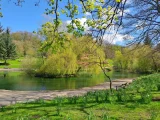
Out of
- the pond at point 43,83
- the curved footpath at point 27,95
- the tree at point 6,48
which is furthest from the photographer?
the tree at point 6,48

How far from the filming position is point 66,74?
45344 millimetres

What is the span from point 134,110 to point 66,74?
37.0 meters

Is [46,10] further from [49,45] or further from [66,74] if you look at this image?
[66,74]

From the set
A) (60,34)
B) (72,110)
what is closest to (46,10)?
(60,34)

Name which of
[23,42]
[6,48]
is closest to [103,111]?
[6,48]

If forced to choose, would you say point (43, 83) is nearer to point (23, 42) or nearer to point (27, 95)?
point (27, 95)

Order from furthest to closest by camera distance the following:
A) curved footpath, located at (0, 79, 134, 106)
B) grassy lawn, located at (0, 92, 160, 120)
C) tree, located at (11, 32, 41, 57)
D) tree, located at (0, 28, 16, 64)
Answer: tree, located at (11, 32, 41, 57) → tree, located at (0, 28, 16, 64) → curved footpath, located at (0, 79, 134, 106) → grassy lawn, located at (0, 92, 160, 120)

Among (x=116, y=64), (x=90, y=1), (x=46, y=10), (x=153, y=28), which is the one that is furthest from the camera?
(x=116, y=64)

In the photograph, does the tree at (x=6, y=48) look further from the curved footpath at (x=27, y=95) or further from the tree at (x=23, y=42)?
the curved footpath at (x=27, y=95)

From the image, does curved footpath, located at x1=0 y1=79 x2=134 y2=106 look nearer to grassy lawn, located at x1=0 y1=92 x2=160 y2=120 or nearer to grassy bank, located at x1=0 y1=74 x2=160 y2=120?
grassy bank, located at x1=0 y1=74 x2=160 y2=120

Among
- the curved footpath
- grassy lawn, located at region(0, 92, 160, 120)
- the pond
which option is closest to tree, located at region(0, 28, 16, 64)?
the pond

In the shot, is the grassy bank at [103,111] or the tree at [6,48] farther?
the tree at [6,48]

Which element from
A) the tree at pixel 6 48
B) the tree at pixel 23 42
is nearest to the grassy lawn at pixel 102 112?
the tree at pixel 23 42

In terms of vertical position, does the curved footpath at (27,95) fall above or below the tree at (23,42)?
below
